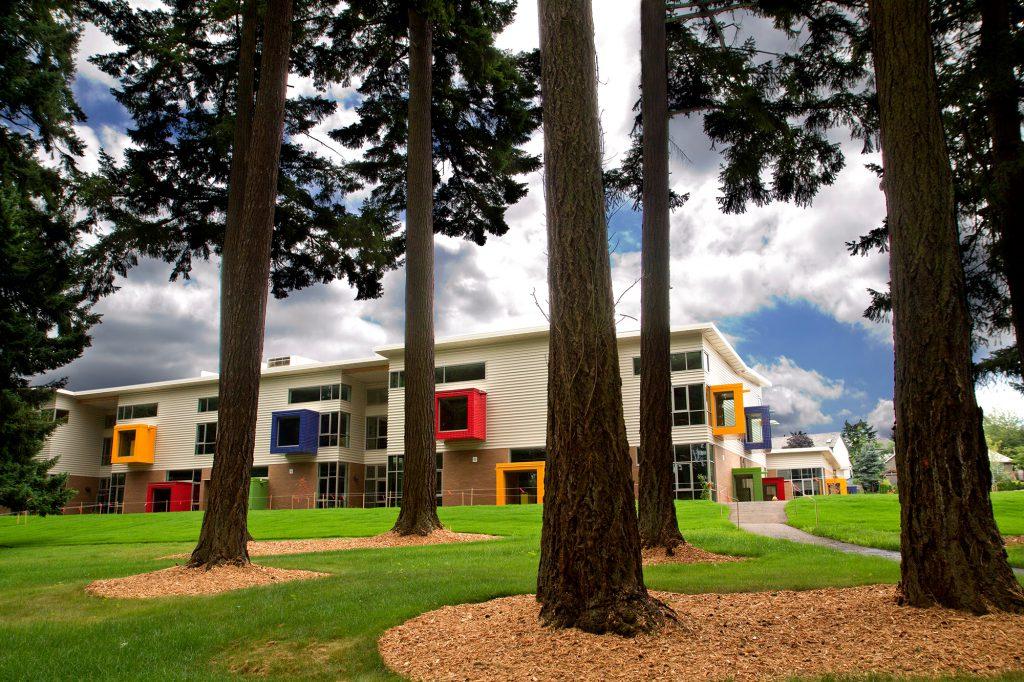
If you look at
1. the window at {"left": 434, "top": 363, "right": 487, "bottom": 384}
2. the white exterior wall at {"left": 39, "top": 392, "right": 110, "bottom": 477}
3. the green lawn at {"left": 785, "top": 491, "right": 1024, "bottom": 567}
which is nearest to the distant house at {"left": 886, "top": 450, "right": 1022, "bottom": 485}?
the window at {"left": 434, "top": 363, "right": 487, "bottom": 384}

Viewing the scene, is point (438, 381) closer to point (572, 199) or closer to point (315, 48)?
point (315, 48)

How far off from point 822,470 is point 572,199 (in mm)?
55374

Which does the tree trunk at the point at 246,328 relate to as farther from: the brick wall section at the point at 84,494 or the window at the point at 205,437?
the brick wall section at the point at 84,494

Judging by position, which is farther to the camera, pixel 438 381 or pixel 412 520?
pixel 438 381

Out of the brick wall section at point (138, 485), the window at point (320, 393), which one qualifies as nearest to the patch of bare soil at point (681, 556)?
the window at point (320, 393)

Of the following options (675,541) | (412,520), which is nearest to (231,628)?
(675,541)

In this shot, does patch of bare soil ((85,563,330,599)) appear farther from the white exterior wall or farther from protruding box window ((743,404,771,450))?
the white exterior wall

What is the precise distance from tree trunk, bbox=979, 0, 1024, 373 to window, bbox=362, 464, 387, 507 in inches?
1414

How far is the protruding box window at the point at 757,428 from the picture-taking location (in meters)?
40.4

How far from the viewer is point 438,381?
38.1 metres

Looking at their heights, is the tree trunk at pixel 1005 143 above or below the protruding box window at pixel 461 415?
above

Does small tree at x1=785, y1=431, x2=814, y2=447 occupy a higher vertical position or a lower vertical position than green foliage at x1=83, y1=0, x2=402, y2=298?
lower

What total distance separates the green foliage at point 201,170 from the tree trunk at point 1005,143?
41.0ft

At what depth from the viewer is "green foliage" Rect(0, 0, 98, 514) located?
52.5ft
